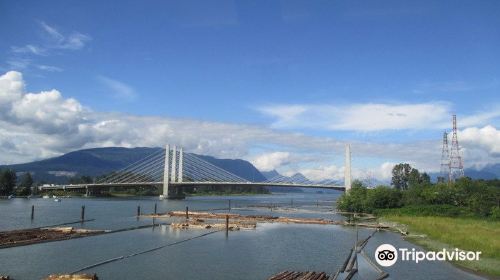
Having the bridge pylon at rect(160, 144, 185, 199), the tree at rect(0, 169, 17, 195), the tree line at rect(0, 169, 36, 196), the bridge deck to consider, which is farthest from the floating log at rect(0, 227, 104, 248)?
the tree line at rect(0, 169, 36, 196)

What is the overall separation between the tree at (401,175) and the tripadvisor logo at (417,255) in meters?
112

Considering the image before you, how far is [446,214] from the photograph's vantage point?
68750mm

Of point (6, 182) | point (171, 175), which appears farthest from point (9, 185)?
point (171, 175)

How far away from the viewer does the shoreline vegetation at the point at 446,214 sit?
33856mm

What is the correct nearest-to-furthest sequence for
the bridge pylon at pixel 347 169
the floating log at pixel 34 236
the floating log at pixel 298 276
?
the floating log at pixel 298 276 < the floating log at pixel 34 236 < the bridge pylon at pixel 347 169

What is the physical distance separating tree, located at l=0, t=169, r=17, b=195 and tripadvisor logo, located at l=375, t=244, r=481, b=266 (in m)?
132

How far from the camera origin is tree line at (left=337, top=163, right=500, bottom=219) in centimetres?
6875

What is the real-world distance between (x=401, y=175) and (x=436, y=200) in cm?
6675

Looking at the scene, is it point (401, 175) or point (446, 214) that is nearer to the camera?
point (446, 214)

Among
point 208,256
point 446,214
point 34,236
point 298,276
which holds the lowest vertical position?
point 208,256

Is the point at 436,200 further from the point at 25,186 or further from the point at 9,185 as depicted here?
the point at 25,186

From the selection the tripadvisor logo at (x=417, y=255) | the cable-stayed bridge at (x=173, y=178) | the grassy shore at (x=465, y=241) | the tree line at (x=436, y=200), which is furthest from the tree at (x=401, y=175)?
the tripadvisor logo at (x=417, y=255)

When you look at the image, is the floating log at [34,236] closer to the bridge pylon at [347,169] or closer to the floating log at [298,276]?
the floating log at [298,276]

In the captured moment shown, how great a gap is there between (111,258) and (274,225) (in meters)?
30.9
